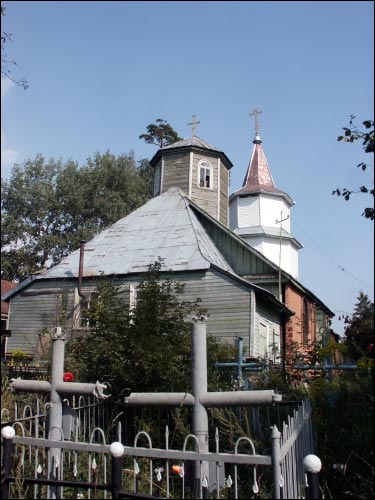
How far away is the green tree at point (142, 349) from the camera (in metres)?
6.77

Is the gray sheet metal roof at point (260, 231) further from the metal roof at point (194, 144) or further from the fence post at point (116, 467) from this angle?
the fence post at point (116, 467)

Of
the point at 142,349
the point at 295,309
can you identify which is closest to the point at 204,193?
the point at 295,309

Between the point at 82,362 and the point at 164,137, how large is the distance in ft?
122

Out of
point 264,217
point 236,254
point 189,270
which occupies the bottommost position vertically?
point 189,270

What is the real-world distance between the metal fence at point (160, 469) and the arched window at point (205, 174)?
1777 centimetres

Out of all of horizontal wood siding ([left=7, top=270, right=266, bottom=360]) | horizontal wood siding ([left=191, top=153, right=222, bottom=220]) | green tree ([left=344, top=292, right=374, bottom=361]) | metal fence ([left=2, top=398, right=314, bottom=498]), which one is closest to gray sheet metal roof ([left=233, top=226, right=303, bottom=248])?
horizontal wood siding ([left=191, top=153, right=222, bottom=220])

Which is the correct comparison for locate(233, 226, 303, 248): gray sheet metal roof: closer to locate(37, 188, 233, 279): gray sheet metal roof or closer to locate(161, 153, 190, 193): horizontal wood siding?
locate(161, 153, 190, 193): horizontal wood siding

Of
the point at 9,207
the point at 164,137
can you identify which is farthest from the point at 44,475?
the point at 164,137

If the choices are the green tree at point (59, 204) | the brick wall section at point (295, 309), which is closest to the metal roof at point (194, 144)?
the brick wall section at point (295, 309)

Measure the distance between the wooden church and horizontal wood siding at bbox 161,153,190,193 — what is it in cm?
4

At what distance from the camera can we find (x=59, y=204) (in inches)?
1537

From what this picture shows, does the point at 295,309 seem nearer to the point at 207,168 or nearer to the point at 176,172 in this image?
the point at 207,168

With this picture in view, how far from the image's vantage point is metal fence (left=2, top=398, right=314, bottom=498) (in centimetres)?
372

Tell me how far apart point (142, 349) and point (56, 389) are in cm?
217
